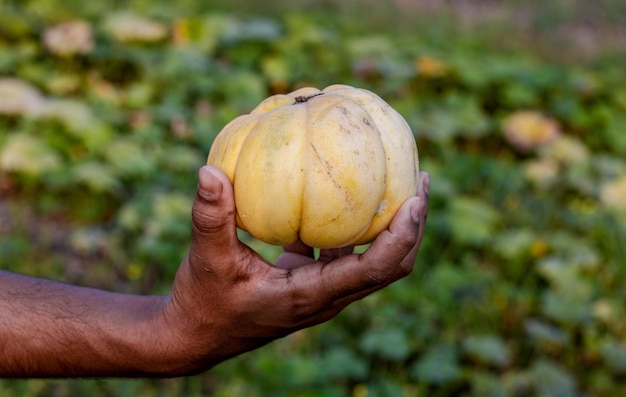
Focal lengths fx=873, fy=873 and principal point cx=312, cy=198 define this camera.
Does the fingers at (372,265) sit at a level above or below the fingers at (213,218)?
below

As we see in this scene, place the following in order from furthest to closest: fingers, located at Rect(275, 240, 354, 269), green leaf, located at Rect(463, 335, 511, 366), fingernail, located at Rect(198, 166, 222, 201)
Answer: green leaf, located at Rect(463, 335, 511, 366)
fingers, located at Rect(275, 240, 354, 269)
fingernail, located at Rect(198, 166, 222, 201)

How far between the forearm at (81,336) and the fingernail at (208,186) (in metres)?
0.34

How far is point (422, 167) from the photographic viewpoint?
15.0ft

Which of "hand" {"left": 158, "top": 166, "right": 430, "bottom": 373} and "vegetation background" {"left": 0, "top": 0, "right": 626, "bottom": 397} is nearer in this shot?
"hand" {"left": 158, "top": 166, "right": 430, "bottom": 373}

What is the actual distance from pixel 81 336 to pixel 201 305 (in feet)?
0.96

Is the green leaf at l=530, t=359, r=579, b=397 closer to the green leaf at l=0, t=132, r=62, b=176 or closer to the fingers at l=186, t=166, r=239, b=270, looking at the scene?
the fingers at l=186, t=166, r=239, b=270

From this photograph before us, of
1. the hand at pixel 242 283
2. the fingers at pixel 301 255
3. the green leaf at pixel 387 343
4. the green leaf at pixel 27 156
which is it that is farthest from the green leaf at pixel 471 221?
the hand at pixel 242 283

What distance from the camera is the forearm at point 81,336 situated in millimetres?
1857

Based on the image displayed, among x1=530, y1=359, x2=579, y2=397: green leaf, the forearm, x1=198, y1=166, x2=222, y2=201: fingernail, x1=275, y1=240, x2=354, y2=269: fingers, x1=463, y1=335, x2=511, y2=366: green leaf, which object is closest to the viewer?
x1=198, y1=166, x2=222, y2=201: fingernail

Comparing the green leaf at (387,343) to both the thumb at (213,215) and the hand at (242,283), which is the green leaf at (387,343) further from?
the thumb at (213,215)

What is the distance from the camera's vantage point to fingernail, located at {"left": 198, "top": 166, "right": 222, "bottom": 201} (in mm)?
1645

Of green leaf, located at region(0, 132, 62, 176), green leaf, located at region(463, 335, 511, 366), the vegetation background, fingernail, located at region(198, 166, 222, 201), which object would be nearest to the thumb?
fingernail, located at region(198, 166, 222, 201)

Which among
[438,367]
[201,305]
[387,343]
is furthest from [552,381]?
[201,305]

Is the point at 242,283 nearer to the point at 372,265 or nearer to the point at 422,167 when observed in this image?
the point at 372,265
